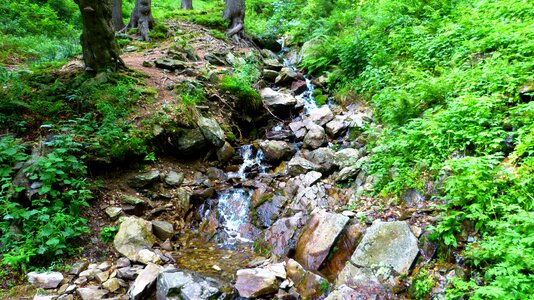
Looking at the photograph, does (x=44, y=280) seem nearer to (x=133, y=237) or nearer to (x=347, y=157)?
(x=133, y=237)

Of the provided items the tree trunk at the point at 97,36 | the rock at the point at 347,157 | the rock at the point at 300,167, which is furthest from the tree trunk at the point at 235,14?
the rock at the point at 347,157

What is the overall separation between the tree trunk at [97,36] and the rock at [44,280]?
5.06m

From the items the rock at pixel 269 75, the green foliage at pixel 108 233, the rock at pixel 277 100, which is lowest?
the green foliage at pixel 108 233

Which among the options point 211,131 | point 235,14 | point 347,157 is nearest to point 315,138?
point 347,157

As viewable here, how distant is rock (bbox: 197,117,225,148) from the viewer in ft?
26.5

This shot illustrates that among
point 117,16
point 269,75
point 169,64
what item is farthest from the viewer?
point 117,16

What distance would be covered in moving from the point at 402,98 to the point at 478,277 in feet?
11.9

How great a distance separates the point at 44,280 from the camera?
456 cm

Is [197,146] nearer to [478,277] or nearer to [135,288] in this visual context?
[135,288]

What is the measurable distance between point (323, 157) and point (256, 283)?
3.86m

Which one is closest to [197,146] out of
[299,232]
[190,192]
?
[190,192]

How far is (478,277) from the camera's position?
3.55 metres

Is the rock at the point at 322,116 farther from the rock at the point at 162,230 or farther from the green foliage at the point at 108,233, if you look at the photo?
the green foliage at the point at 108,233

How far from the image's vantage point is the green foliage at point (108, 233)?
5562mm
